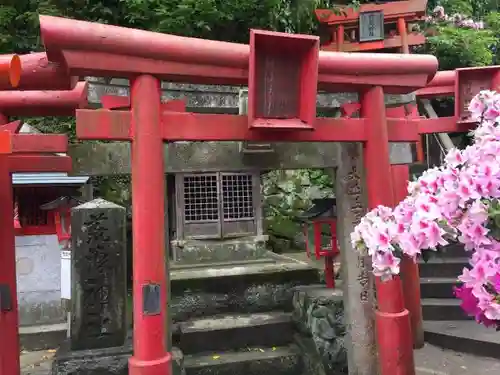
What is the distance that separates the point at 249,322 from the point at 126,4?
23.3ft

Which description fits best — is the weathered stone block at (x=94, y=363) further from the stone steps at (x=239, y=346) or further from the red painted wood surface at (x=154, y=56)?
the red painted wood surface at (x=154, y=56)

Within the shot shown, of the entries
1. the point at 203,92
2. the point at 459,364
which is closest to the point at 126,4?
the point at 203,92

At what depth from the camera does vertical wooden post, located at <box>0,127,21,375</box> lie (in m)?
4.34

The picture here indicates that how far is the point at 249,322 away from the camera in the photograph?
24.3ft

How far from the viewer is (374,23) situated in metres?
12.9

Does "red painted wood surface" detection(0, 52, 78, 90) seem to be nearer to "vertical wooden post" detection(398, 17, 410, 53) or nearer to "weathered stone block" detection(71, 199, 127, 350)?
"weathered stone block" detection(71, 199, 127, 350)

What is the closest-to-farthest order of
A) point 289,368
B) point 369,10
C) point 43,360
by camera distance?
point 289,368 → point 43,360 → point 369,10

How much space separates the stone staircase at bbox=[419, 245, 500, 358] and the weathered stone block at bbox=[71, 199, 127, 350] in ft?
14.1

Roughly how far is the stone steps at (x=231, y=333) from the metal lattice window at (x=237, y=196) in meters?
2.59

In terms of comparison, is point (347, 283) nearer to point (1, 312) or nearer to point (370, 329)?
point (370, 329)

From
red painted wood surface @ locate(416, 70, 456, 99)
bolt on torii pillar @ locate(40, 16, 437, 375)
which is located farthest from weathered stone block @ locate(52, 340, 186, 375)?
red painted wood surface @ locate(416, 70, 456, 99)

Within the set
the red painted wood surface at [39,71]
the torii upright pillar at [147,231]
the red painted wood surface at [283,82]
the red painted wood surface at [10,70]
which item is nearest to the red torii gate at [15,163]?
the red painted wood surface at [39,71]

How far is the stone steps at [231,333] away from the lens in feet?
23.1

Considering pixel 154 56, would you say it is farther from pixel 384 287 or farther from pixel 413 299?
pixel 413 299
